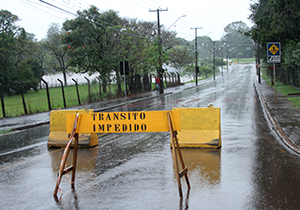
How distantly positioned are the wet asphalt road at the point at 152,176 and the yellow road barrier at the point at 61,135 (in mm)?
323

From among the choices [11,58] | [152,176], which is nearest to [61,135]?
[152,176]

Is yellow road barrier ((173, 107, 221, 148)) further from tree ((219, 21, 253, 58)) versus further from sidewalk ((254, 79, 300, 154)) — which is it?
tree ((219, 21, 253, 58))

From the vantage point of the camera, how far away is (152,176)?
20.3 ft

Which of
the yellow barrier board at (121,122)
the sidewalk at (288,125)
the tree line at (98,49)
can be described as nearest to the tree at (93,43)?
the tree line at (98,49)

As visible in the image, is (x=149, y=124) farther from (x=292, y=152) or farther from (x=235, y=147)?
(x=292, y=152)

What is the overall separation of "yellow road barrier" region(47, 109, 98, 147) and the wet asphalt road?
0.32 metres

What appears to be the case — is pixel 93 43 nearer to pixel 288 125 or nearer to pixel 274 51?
pixel 274 51

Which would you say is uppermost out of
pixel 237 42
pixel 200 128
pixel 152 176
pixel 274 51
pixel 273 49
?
pixel 237 42

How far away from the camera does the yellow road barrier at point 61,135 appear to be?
910cm

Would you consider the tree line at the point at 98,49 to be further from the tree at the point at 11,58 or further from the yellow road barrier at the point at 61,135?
the yellow road barrier at the point at 61,135

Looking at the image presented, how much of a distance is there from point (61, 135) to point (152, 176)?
4.34 m

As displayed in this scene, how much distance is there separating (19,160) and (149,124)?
13.7ft

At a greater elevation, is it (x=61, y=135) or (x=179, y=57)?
(x=179, y=57)

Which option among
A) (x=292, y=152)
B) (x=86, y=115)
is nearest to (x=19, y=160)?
(x=86, y=115)
